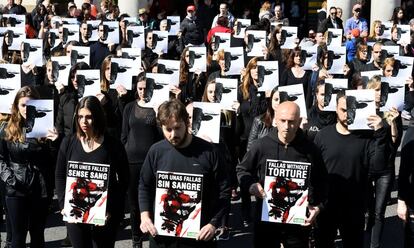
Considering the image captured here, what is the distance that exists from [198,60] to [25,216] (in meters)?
4.39

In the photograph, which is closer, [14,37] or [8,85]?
[8,85]

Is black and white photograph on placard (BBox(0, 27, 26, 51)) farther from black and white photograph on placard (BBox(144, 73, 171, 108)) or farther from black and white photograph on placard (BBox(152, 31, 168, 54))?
black and white photograph on placard (BBox(144, 73, 171, 108))

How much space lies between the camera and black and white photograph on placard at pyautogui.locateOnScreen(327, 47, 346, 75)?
→ 1150 cm

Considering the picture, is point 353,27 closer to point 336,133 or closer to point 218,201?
point 336,133

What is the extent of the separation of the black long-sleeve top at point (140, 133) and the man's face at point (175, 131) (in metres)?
2.41

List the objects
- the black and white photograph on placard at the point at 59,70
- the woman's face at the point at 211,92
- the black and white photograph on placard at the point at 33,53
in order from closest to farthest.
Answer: the woman's face at the point at 211,92
the black and white photograph on placard at the point at 59,70
the black and white photograph on placard at the point at 33,53

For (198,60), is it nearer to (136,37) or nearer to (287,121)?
(136,37)

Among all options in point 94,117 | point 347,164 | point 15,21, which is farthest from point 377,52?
point 15,21

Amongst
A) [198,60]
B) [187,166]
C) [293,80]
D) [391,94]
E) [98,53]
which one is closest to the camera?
[187,166]

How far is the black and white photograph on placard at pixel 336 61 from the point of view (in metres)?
11.5

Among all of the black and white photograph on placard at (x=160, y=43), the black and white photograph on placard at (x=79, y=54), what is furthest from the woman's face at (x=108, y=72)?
the black and white photograph on placard at (x=160, y=43)

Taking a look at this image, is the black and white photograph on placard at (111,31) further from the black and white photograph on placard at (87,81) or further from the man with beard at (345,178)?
the man with beard at (345,178)

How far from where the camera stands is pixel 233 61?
1094cm

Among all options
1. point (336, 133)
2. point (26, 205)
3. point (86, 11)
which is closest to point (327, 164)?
point (336, 133)
